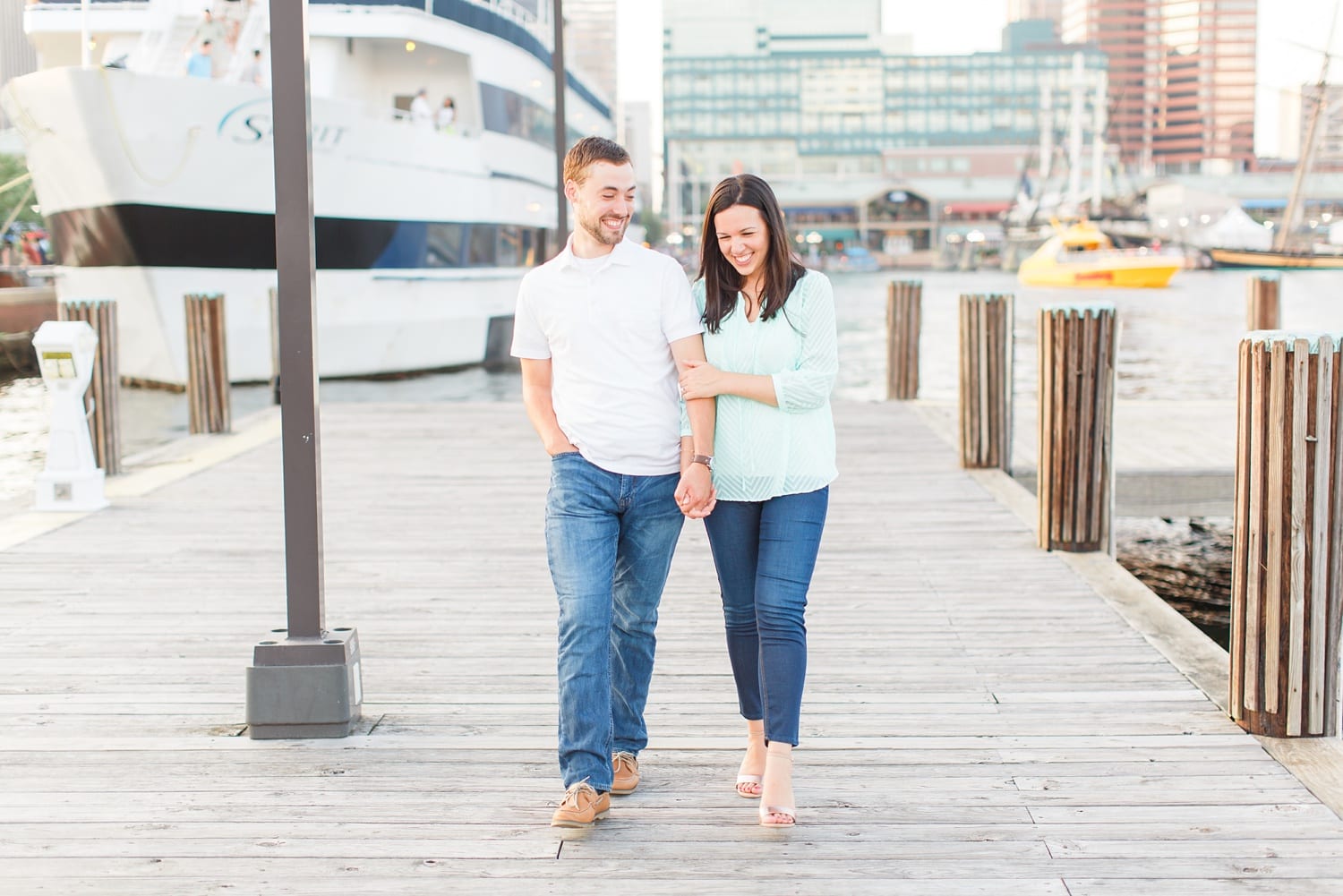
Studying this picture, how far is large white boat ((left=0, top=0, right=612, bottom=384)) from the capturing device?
19953 mm

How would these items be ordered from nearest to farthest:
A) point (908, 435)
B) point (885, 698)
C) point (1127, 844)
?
point (1127, 844)
point (885, 698)
point (908, 435)

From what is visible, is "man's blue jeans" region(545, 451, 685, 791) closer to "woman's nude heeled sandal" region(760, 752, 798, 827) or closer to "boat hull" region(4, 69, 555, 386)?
"woman's nude heeled sandal" region(760, 752, 798, 827)

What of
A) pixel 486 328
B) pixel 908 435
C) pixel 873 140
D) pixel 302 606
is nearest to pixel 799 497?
pixel 302 606

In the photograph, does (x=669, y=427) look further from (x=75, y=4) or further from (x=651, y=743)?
(x=75, y=4)

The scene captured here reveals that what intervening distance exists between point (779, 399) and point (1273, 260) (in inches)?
3746

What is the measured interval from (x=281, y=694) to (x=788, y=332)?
178cm

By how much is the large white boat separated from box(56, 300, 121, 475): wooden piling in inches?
430

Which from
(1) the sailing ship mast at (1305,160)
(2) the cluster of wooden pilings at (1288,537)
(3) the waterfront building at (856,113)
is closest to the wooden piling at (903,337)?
(2) the cluster of wooden pilings at (1288,537)

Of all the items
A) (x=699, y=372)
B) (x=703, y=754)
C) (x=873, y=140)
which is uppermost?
(x=873, y=140)

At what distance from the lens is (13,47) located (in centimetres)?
4894

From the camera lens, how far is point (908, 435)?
10.8 metres

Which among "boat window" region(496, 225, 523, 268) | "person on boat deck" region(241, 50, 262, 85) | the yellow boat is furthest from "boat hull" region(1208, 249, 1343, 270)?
"person on boat deck" region(241, 50, 262, 85)

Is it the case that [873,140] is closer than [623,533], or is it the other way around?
[623,533]

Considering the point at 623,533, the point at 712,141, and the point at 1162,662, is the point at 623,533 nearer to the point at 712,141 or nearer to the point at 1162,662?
the point at 1162,662
